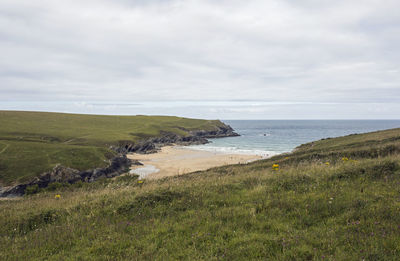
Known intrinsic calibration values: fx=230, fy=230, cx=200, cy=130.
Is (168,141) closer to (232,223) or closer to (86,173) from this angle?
(86,173)

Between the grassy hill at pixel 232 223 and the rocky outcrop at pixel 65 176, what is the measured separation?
32.5m

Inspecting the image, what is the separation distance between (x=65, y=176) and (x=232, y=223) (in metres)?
43.3

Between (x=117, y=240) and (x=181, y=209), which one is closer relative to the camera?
A: (x=117, y=240)

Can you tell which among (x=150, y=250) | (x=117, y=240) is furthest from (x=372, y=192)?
(x=117, y=240)

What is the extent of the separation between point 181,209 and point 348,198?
624 centimetres

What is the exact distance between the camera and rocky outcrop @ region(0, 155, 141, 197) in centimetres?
3556

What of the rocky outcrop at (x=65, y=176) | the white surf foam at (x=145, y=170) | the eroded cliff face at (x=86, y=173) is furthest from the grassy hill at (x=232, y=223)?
the white surf foam at (x=145, y=170)

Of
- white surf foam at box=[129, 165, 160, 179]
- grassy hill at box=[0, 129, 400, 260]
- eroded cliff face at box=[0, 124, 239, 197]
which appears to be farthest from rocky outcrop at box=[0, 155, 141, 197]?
grassy hill at box=[0, 129, 400, 260]

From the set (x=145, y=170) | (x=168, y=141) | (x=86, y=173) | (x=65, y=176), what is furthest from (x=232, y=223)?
(x=168, y=141)

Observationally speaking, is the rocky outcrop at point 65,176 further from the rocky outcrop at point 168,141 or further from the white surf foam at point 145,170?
the rocky outcrop at point 168,141

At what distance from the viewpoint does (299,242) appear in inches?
237

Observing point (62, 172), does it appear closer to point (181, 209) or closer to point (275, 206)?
point (181, 209)

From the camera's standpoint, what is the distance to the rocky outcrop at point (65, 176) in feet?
117

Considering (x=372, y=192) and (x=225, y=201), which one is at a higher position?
(x=372, y=192)
